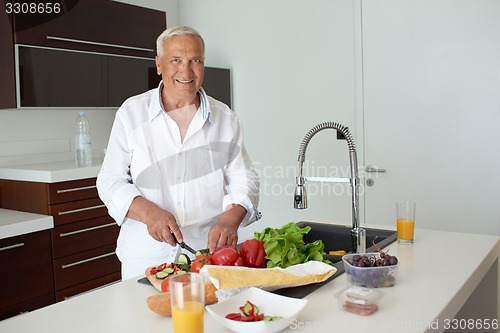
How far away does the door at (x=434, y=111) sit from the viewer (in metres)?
3.02

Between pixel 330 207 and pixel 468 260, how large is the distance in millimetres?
2013

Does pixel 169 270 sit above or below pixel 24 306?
above

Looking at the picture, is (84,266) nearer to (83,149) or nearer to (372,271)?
(83,149)

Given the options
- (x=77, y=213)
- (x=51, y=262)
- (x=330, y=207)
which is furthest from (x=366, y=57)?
(x=51, y=262)

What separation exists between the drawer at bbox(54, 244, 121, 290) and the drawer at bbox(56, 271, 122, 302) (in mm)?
19

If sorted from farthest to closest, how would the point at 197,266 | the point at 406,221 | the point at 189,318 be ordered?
the point at 406,221 < the point at 197,266 < the point at 189,318

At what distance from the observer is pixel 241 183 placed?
201 cm

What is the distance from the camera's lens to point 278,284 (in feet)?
4.27

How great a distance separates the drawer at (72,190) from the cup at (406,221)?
188cm

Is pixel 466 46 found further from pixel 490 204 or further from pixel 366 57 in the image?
pixel 490 204

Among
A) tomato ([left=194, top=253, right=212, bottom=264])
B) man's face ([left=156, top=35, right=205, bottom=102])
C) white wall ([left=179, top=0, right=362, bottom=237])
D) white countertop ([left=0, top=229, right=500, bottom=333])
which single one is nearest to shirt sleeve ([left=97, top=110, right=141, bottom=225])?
man's face ([left=156, top=35, right=205, bottom=102])

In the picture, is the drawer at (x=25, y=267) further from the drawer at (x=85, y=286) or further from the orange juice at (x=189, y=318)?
the orange juice at (x=189, y=318)

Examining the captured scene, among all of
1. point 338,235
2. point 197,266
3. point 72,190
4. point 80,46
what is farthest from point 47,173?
point 197,266

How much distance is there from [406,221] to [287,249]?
613 millimetres
